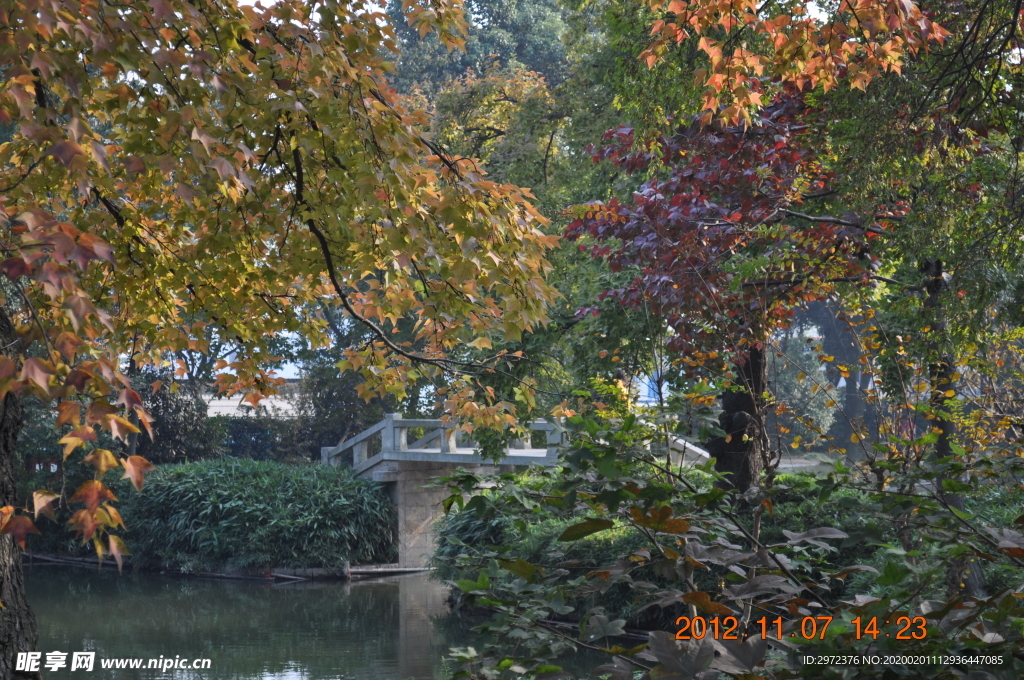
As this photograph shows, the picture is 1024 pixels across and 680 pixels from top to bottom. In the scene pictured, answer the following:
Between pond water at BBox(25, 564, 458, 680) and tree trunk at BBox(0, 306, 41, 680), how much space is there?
6106 mm

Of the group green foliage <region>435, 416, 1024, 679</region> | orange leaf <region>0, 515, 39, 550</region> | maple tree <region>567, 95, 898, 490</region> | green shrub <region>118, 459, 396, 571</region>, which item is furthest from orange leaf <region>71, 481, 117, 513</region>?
green shrub <region>118, 459, 396, 571</region>

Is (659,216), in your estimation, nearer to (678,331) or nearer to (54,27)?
(678,331)

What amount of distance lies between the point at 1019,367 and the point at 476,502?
678 centimetres

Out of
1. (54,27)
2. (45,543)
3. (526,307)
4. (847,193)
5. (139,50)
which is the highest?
(847,193)

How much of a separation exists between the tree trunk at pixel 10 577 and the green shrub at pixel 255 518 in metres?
12.2

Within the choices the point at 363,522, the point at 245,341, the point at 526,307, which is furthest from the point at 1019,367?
the point at 363,522

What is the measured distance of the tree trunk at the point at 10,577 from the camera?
3.38m

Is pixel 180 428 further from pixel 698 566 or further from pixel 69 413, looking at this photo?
pixel 698 566

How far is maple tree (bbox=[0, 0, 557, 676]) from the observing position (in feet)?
7.52

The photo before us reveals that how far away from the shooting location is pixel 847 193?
233 inches

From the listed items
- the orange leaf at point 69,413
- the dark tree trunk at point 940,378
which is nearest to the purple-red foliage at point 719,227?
the dark tree trunk at point 940,378

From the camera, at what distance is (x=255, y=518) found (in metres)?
15.6

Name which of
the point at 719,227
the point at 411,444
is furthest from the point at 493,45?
the point at 719,227

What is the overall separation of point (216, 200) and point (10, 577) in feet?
6.26
